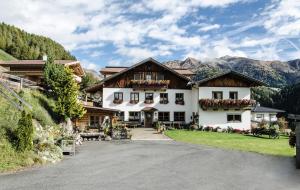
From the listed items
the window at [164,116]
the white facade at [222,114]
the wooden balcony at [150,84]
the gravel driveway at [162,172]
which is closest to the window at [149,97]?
the wooden balcony at [150,84]

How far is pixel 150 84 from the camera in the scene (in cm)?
5184

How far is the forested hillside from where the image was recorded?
113656 millimetres

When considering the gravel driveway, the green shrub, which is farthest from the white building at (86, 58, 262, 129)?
the gravel driveway

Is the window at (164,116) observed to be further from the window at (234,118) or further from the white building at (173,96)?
the window at (234,118)

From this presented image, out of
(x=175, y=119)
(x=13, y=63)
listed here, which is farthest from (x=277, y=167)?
(x=13, y=63)

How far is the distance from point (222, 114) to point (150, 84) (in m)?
10.7

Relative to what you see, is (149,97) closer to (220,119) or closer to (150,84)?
Result: (150,84)

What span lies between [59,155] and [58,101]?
12.8 metres

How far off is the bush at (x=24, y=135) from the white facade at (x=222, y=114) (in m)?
31.2

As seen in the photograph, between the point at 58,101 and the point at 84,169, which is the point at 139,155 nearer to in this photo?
the point at 84,169

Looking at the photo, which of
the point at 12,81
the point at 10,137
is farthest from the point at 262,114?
the point at 10,137

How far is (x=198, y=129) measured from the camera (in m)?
49.7

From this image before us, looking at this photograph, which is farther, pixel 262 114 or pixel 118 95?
pixel 262 114

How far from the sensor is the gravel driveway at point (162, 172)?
1579cm
